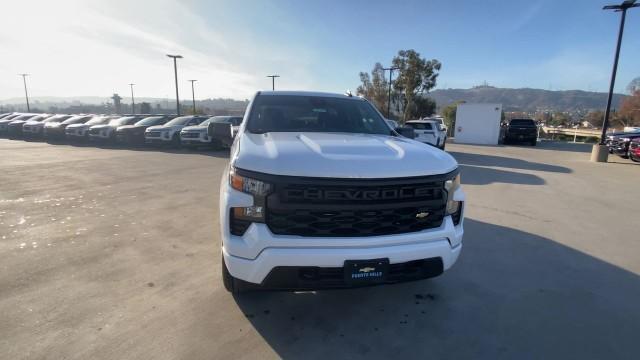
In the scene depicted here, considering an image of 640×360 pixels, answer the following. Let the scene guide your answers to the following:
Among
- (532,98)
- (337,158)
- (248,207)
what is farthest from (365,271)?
(532,98)

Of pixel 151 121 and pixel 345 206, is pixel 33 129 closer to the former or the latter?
pixel 151 121

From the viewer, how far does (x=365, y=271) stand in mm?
2164

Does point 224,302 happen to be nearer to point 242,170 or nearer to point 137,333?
point 137,333

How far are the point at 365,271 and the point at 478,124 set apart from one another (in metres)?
25.5

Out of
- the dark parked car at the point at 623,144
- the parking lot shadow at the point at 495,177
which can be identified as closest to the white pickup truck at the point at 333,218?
the parking lot shadow at the point at 495,177

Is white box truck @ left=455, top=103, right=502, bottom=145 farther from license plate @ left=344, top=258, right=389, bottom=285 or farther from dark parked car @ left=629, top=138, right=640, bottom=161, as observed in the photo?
license plate @ left=344, top=258, right=389, bottom=285

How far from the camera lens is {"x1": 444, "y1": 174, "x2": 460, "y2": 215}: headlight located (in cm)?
247

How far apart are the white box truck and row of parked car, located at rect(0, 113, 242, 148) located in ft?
58.7

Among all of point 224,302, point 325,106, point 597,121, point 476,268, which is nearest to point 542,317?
point 476,268

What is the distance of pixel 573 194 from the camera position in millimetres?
7273

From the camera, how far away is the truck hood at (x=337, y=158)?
7.03 ft

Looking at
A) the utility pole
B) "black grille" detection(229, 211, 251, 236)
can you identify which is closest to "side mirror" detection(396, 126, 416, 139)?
"black grille" detection(229, 211, 251, 236)

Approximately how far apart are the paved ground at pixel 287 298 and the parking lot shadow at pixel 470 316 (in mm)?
12

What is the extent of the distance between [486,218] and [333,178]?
4171 mm
